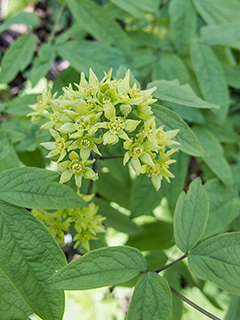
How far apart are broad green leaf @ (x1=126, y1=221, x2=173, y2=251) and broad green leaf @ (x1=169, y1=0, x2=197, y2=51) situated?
5.59 ft

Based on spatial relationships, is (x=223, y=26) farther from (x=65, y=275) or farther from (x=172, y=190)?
(x=65, y=275)

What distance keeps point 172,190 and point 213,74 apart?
0.99m

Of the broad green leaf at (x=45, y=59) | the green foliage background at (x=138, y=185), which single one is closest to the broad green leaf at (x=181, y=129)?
the green foliage background at (x=138, y=185)

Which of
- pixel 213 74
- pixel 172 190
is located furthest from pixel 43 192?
pixel 213 74

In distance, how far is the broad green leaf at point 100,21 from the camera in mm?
2092

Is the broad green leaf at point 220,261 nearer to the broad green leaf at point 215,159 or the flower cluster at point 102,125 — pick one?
the flower cluster at point 102,125

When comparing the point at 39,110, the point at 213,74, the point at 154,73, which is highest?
the point at 39,110

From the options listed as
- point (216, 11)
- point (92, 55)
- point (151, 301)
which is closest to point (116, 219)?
point (151, 301)

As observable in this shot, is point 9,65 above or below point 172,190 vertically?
above

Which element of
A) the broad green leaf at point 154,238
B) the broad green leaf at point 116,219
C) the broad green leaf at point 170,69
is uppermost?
the broad green leaf at point 170,69

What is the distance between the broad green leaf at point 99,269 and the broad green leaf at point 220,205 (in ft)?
2.81

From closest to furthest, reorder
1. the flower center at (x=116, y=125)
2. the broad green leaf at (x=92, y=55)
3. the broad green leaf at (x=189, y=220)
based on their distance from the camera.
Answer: the flower center at (x=116, y=125) < the broad green leaf at (x=189, y=220) < the broad green leaf at (x=92, y=55)

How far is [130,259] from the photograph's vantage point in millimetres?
1271

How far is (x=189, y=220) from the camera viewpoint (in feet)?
4.67
